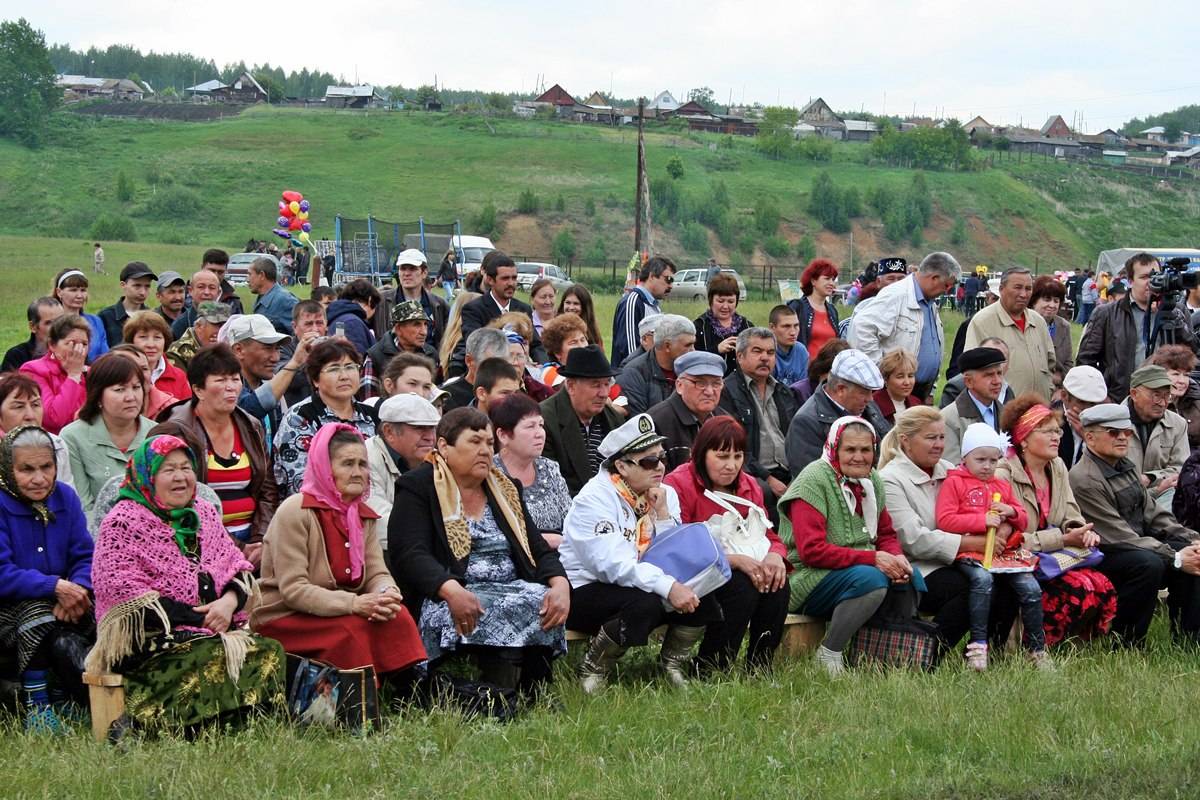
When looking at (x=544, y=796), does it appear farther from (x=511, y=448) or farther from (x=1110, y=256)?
(x=1110, y=256)

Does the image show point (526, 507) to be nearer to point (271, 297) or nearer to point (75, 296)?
point (75, 296)

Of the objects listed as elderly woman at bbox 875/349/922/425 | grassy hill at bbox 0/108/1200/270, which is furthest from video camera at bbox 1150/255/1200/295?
grassy hill at bbox 0/108/1200/270

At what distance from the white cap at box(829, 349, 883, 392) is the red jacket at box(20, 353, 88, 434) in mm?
4418

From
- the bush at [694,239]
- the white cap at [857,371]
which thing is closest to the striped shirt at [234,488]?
the white cap at [857,371]

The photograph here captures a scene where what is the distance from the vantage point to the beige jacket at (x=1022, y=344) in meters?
9.60

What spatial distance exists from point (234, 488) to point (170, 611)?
1167mm

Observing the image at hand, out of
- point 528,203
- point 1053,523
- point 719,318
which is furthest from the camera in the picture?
point 528,203

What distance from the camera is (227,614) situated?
534 cm

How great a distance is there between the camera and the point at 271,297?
11211 millimetres

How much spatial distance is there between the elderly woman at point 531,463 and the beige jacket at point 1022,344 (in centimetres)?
435

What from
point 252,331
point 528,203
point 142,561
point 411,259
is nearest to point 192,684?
point 142,561

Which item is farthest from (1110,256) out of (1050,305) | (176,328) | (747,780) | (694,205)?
(747,780)

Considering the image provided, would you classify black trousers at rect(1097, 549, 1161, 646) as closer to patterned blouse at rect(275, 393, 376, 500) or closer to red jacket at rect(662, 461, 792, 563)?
red jacket at rect(662, 461, 792, 563)

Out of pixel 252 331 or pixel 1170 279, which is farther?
pixel 1170 279
